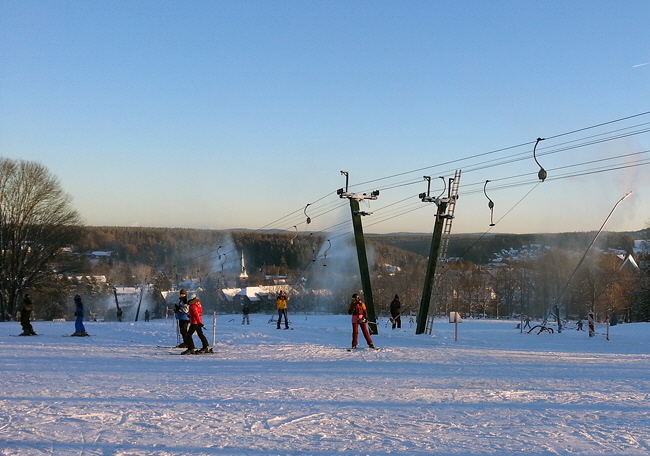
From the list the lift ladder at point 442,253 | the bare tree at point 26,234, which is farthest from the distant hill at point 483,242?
the lift ladder at point 442,253

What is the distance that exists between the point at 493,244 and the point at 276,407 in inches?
5953

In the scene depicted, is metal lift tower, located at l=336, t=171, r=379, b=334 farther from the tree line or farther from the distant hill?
the distant hill

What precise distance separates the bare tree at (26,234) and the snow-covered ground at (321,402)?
33.3 m

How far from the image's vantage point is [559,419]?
372 inches

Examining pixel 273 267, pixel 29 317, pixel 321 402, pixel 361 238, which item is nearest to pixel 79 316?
pixel 29 317

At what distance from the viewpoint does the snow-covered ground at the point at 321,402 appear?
787 centimetres

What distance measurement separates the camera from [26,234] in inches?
2007

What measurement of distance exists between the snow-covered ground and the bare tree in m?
33.3

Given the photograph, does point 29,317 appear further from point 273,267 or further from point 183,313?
point 273,267

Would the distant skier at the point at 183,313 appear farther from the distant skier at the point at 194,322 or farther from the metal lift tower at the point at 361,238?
the metal lift tower at the point at 361,238

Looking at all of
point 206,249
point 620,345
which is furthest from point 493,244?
point 620,345

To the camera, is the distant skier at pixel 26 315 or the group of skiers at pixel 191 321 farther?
the distant skier at pixel 26 315

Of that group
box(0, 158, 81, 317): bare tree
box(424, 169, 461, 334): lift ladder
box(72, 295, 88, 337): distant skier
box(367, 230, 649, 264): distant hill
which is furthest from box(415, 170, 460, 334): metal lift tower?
box(367, 230, 649, 264): distant hill

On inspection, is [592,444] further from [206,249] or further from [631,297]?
[206,249]
